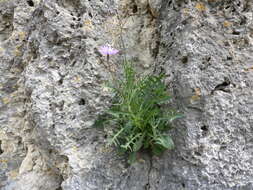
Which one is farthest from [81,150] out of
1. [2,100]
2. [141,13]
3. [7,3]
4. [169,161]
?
[7,3]

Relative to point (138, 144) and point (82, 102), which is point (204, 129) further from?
point (82, 102)

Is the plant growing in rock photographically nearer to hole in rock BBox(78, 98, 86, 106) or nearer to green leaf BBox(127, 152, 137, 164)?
green leaf BBox(127, 152, 137, 164)

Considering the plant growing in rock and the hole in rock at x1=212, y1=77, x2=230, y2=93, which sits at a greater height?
the hole in rock at x1=212, y1=77, x2=230, y2=93

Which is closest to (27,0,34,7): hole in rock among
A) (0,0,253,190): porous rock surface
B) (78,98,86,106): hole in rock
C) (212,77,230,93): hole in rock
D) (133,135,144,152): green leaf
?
(0,0,253,190): porous rock surface

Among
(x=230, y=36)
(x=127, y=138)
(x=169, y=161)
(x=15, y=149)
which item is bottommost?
(x=15, y=149)

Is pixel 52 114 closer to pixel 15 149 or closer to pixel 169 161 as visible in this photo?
pixel 15 149

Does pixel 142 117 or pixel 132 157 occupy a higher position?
pixel 142 117

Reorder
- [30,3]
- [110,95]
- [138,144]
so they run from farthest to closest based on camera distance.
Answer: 1. [30,3]
2. [110,95]
3. [138,144]

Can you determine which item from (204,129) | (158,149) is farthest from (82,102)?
(204,129)
